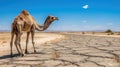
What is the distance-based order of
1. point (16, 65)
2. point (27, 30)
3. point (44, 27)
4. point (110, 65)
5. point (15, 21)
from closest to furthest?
point (110, 65), point (16, 65), point (15, 21), point (27, 30), point (44, 27)

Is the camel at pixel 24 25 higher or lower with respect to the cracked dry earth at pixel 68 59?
higher

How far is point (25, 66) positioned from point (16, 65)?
400 millimetres

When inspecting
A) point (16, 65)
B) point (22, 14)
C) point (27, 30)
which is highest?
point (22, 14)

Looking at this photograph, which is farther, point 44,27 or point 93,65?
point 44,27

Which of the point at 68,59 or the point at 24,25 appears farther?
the point at 24,25

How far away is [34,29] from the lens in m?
10.4

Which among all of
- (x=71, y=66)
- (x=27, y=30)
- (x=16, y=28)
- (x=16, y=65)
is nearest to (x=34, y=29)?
(x=27, y=30)

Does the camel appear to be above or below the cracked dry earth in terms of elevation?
above

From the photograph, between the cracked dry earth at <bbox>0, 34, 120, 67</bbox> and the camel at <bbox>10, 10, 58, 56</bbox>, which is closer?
the cracked dry earth at <bbox>0, 34, 120, 67</bbox>

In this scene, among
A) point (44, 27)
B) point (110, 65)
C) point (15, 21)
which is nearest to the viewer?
point (110, 65)

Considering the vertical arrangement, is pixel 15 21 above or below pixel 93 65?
above

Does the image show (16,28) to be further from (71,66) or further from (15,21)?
(71,66)

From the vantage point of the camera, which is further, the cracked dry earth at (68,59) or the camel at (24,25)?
the camel at (24,25)

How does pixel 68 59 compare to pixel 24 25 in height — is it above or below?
below
